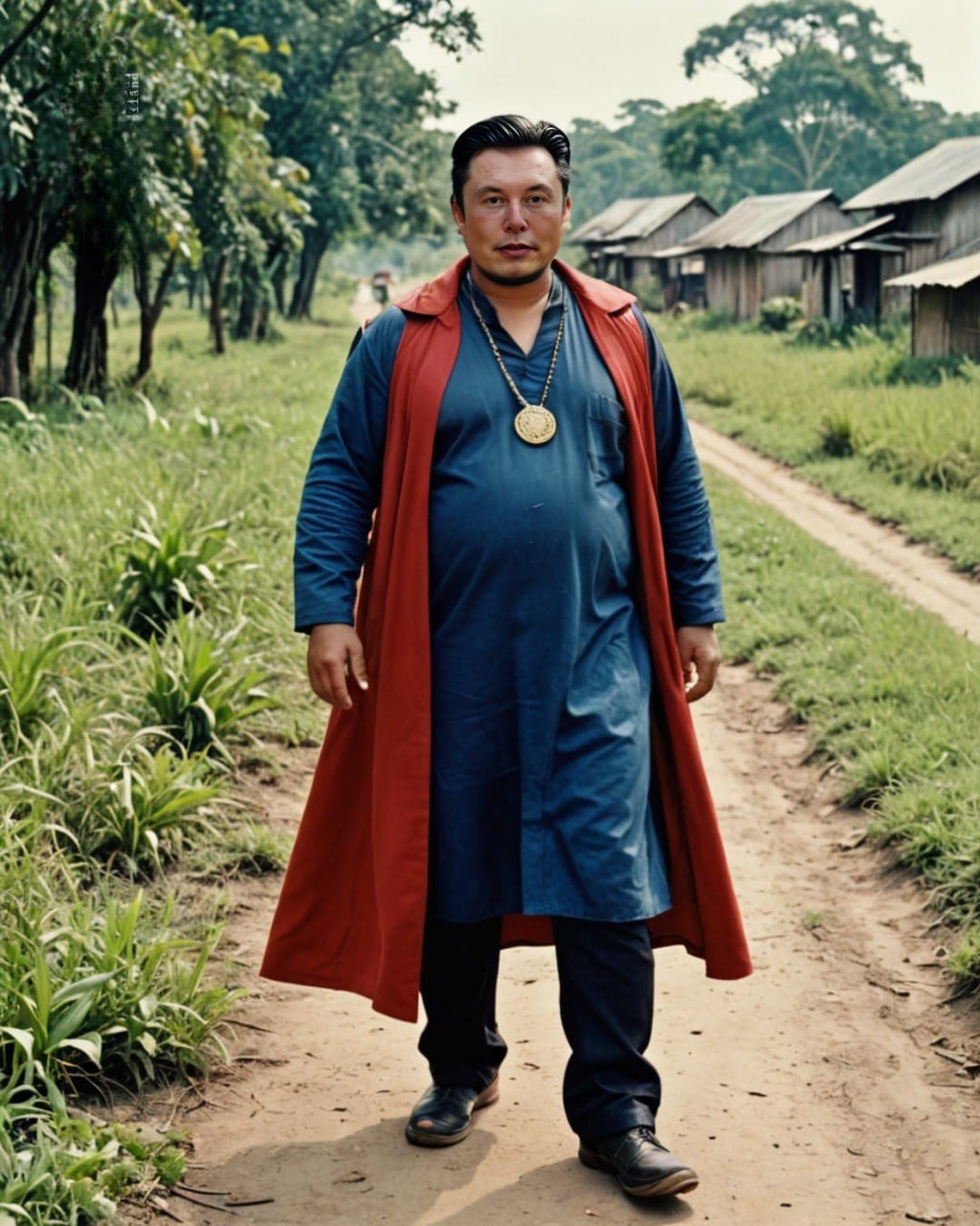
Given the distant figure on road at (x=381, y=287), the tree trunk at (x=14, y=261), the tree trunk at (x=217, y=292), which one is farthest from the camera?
the distant figure on road at (x=381, y=287)

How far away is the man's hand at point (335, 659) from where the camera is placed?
10.3 ft

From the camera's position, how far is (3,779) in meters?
4.82

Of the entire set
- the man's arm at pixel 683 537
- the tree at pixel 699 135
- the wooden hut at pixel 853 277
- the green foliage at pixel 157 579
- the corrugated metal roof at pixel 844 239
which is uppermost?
the tree at pixel 699 135

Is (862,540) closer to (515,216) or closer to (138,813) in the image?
(138,813)

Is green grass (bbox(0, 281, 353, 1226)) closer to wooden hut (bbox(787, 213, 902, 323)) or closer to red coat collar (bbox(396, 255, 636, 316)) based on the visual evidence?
red coat collar (bbox(396, 255, 636, 316))

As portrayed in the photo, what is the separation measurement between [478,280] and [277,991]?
2017 millimetres

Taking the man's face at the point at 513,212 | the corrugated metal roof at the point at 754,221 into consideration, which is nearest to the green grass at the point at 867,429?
the man's face at the point at 513,212

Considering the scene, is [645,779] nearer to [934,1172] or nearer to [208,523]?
[934,1172]

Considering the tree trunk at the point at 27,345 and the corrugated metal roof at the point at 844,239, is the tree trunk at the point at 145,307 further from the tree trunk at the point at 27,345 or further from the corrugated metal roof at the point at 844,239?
the corrugated metal roof at the point at 844,239

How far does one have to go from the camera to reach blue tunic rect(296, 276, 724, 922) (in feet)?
10.2

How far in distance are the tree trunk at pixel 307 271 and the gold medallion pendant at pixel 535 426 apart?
3531 cm

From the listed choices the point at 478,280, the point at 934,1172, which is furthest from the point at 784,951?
the point at 478,280

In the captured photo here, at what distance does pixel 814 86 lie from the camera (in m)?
56.5

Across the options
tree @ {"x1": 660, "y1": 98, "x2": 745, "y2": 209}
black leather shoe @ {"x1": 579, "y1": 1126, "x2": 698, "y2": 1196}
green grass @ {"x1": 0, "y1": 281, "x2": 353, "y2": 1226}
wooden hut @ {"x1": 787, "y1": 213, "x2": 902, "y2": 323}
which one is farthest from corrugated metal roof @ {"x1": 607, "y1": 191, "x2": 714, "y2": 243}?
black leather shoe @ {"x1": 579, "y1": 1126, "x2": 698, "y2": 1196}
